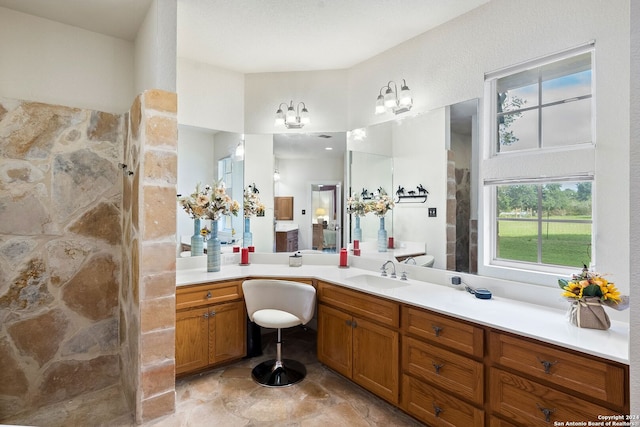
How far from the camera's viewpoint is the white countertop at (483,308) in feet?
4.67

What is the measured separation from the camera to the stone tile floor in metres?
2.09

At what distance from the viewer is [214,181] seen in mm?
3172

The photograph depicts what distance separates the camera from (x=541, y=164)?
2.03 meters

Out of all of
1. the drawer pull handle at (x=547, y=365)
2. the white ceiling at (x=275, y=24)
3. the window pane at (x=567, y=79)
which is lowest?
the drawer pull handle at (x=547, y=365)

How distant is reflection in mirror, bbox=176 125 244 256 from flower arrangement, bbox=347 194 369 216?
3.73ft

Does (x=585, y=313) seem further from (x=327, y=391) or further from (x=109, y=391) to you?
(x=109, y=391)

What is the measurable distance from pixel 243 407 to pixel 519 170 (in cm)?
248

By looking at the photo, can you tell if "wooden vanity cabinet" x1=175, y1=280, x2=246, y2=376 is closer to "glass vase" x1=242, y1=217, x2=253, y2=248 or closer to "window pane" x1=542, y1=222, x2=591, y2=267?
"glass vase" x1=242, y1=217, x2=253, y2=248

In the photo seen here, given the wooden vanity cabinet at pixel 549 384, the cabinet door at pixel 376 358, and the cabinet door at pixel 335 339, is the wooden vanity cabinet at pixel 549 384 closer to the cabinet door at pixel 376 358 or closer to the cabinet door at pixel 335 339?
the cabinet door at pixel 376 358

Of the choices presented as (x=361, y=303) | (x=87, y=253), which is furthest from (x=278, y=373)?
(x=87, y=253)

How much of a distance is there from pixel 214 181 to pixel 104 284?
127 centimetres

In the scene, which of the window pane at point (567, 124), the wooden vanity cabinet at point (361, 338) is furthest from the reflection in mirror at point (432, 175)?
the wooden vanity cabinet at point (361, 338)

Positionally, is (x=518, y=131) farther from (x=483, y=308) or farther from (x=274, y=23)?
(x=274, y=23)

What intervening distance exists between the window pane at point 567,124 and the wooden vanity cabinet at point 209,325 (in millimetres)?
2531
